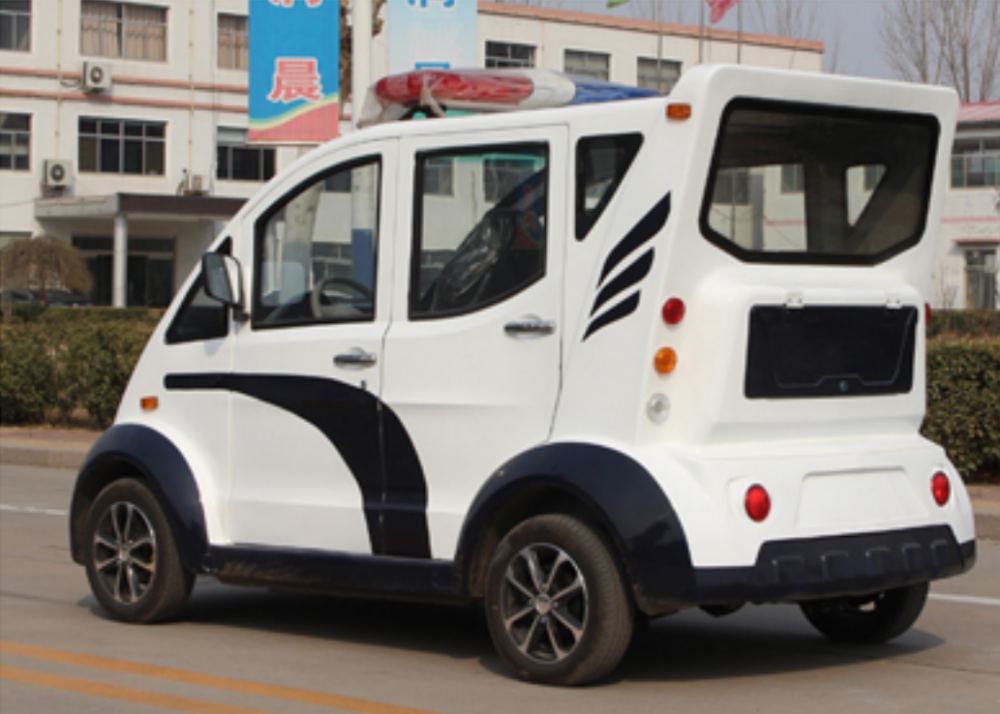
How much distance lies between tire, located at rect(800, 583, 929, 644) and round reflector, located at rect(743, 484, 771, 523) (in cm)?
129

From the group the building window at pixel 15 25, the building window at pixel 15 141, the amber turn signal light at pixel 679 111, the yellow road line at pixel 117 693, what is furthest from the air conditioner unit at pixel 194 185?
the amber turn signal light at pixel 679 111

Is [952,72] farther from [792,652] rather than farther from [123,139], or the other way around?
[792,652]

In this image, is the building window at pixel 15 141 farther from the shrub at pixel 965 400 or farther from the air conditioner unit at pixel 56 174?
the shrub at pixel 965 400

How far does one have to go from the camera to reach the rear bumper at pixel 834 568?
539 cm

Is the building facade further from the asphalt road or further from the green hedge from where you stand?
the asphalt road

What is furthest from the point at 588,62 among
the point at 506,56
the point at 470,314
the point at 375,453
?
the point at 470,314

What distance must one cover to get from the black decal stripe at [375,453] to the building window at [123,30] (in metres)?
43.4

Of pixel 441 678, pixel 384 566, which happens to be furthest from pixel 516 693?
pixel 384 566

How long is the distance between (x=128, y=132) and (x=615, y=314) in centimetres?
4465

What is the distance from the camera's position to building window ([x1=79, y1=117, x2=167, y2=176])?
4766cm

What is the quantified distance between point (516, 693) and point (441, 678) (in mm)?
446

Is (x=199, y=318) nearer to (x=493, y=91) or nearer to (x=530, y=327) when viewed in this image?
Answer: (x=493, y=91)

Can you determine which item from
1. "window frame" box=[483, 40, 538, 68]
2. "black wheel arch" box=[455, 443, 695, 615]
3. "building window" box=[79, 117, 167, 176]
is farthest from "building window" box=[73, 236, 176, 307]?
"black wheel arch" box=[455, 443, 695, 615]

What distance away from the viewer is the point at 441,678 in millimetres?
6105
